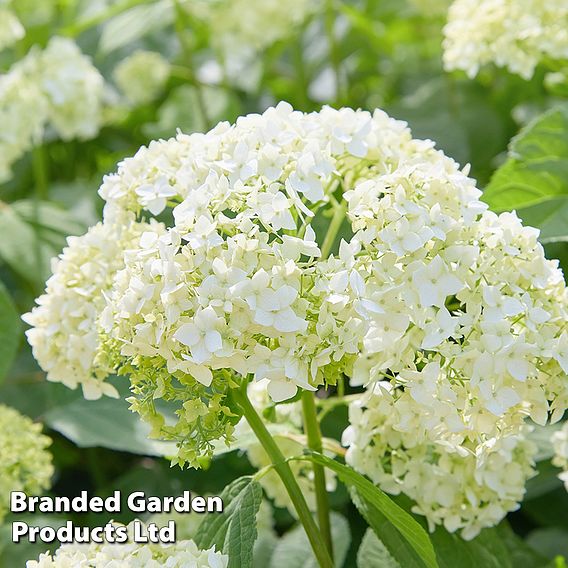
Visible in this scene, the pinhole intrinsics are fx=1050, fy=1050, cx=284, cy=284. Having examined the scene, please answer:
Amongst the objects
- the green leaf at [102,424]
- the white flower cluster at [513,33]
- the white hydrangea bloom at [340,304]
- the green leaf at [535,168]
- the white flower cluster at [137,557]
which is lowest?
the white flower cluster at [137,557]

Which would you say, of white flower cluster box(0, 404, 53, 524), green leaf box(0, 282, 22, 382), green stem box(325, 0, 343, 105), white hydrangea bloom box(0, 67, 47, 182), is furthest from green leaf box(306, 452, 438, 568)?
green stem box(325, 0, 343, 105)

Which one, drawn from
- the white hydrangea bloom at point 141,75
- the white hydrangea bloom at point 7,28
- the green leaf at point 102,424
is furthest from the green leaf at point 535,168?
the white hydrangea bloom at point 141,75

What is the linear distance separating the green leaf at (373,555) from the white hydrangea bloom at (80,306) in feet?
1.34

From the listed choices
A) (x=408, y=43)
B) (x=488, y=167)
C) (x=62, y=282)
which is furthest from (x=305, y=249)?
(x=408, y=43)

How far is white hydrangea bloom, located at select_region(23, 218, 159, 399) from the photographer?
125 cm

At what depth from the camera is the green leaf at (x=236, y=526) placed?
1151mm

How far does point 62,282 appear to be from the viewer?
128cm

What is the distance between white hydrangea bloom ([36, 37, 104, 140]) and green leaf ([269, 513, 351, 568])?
1008 mm

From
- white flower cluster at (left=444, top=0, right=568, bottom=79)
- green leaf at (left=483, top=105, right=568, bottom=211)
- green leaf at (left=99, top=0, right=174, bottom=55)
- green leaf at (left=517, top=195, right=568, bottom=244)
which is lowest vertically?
green leaf at (left=517, top=195, right=568, bottom=244)

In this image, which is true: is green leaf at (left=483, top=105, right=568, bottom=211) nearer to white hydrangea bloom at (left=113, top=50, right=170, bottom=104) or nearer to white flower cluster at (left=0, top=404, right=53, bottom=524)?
white flower cluster at (left=0, top=404, right=53, bottom=524)

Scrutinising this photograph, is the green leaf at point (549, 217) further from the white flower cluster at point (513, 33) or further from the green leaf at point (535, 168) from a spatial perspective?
the white flower cluster at point (513, 33)

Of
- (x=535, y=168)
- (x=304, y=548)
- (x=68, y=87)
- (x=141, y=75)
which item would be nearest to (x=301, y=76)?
(x=141, y=75)

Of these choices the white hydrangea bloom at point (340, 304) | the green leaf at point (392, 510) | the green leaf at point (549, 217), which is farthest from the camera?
the green leaf at point (549, 217)

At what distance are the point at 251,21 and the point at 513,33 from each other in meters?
0.84
